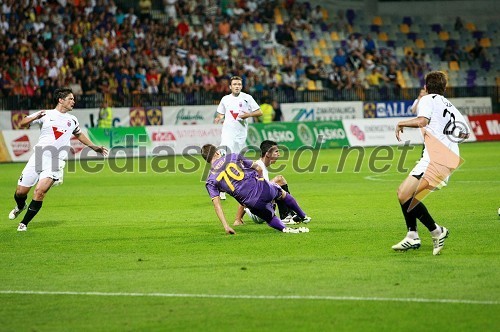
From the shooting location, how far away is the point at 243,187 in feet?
45.5

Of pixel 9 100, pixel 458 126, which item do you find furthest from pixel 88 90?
pixel 458 126

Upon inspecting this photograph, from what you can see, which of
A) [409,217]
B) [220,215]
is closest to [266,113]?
[220,215]

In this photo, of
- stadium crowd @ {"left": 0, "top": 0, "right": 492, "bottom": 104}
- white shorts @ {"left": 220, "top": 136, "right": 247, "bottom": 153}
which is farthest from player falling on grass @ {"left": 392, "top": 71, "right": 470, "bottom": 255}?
stadium crowd @ {"left": 0, "top": 0, "right": 492, "bottom": 104}

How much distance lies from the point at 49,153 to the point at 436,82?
686 cm

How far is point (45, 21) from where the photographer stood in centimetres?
3562

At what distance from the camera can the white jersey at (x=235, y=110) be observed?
2012 centimetres

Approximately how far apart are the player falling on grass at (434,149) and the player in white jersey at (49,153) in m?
6.00

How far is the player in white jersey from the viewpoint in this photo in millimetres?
15266

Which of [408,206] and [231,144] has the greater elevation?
[408,206]

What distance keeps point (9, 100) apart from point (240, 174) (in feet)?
67.4

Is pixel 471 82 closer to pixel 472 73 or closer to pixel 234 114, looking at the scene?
pixel 472 73

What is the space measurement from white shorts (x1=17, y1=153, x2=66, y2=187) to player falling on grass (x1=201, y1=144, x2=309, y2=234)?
2.78m

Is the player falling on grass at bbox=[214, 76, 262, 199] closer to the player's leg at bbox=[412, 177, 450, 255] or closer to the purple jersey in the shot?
the purple jersey

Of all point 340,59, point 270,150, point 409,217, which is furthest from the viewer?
point 340,59
